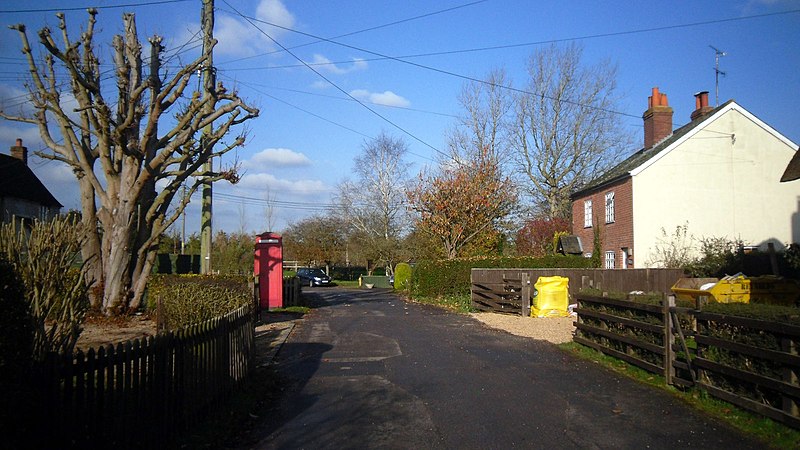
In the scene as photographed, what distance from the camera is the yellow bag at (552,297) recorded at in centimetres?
1936

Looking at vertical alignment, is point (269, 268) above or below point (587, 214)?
below

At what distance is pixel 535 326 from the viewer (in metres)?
17.2

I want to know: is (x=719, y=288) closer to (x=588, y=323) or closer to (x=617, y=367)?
(x=588, y=323)

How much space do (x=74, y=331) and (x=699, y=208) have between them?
26.0m

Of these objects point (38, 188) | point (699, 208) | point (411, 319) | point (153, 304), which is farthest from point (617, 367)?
point (38, 188)

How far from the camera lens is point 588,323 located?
1254 cm

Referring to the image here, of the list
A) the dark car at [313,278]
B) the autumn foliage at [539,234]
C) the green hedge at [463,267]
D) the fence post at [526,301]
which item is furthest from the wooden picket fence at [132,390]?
the dark car at [313,278]

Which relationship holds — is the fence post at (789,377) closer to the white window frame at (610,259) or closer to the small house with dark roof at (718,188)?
the small house with dark roof at (718,188)

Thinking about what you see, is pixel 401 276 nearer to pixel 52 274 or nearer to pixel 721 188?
pixel 721 188

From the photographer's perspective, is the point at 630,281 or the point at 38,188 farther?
the point at 38,188

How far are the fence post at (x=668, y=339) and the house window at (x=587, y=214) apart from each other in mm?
23921

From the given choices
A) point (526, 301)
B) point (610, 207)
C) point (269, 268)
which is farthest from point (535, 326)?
point (610, 207)

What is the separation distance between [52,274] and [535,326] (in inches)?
510

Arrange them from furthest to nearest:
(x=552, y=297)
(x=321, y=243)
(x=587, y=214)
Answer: (x=321, y=243)
(x=587, y=214)
(x=552, y=297)
